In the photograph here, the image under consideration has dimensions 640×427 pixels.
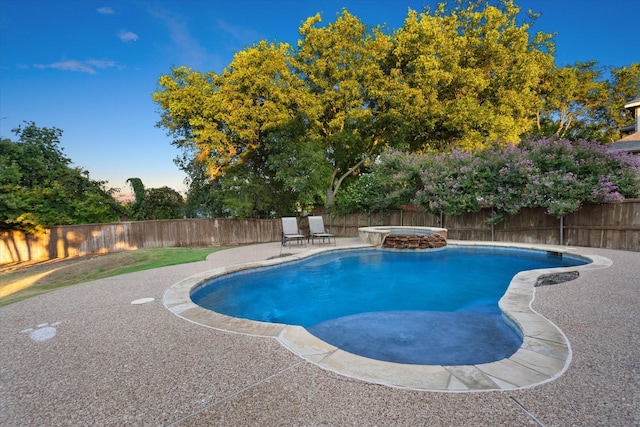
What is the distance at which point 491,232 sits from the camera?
12.0m

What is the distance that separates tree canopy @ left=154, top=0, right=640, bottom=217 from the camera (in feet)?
48.0

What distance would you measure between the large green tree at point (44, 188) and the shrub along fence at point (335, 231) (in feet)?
3.11

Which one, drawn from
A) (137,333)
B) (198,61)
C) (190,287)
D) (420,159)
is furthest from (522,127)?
(137,333)

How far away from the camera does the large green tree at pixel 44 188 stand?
483 inches

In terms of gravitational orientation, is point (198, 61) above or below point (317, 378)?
above

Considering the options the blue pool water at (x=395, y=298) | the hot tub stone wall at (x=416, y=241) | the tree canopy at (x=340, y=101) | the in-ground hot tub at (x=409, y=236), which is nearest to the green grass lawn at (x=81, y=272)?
the blue pool water at (x=395, y=298)

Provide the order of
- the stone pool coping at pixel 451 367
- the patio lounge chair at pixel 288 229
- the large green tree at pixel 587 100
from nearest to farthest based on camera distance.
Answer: the stone pool coping at pixel 451 367 → the patio lounge chair at pixel 288 229 → the large green tree at pixel 587 100

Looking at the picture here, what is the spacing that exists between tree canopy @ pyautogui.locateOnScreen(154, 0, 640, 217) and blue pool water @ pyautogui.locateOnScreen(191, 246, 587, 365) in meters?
6.52

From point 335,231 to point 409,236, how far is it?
6.13 metres

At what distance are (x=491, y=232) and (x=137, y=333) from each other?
39.1 ft

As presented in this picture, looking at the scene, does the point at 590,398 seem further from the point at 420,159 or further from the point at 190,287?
the point at 420,159

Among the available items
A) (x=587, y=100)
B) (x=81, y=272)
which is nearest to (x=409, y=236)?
(x=81, y=272)

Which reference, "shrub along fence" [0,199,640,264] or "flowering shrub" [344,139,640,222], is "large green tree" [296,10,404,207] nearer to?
"shrub along fence" [0,199,640,264]

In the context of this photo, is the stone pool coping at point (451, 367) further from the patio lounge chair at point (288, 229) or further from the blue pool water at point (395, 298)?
the patio lounge chair at point (288, 229)
